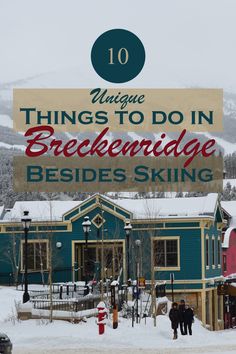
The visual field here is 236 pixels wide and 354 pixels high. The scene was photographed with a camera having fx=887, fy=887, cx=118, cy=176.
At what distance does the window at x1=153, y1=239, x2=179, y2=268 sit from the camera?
51.3 metres

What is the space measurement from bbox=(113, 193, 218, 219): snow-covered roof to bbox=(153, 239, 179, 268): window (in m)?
1.61

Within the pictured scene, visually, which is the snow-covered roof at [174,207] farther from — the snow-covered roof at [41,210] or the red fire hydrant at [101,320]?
the red fire hydrant at [101,320]

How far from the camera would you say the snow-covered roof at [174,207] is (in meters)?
52.3

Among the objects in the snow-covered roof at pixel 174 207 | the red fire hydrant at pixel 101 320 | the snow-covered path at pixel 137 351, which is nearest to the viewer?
the snow-covered path at pixel 137 351

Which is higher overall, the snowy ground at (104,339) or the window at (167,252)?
the window at (167,252)

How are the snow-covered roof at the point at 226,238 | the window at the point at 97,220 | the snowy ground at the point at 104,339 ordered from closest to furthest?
the snowy ground at the point at 104,339 → the window at the point at 97,220 → the snow-covered roof at the point at 226,238

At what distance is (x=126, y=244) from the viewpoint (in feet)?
169

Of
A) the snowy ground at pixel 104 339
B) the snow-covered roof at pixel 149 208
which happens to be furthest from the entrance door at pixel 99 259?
the snowy ground at pixel 104 339

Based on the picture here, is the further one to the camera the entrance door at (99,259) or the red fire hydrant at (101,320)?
the entrance door at (99,259)

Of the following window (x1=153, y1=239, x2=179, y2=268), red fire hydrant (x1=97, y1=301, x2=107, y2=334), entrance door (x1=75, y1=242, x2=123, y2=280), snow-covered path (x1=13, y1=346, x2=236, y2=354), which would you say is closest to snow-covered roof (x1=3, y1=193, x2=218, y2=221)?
window (x1=153, y1=239, x2=179, y2=268)

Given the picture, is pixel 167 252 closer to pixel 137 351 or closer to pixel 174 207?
pixel 174 207

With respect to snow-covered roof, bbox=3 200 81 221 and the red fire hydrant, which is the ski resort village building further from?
the red fire hydrant

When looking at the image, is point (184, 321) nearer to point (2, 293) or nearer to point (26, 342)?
point (26, 342)

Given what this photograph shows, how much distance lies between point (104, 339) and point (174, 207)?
24.8 metres
